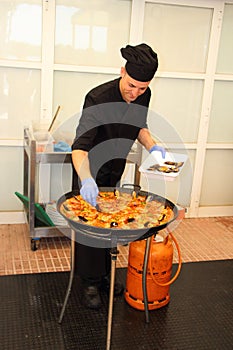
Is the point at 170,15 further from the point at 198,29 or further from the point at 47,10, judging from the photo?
the point at 47,10

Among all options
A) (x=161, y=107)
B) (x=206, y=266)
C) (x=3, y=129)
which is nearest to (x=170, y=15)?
(x=161, y=107)

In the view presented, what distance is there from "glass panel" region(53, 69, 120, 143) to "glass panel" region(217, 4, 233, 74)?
98 cm

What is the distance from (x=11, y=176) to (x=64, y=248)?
0.77 metres

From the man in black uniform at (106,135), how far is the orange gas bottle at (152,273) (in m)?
0.16

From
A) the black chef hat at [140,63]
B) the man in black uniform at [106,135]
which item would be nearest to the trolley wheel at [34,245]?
the man in black uniform at [106,135]

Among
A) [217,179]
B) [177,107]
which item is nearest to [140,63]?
[177,107]

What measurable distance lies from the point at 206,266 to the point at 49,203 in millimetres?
1277

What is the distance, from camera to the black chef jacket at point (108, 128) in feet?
7.40

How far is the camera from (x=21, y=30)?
10.6 ft

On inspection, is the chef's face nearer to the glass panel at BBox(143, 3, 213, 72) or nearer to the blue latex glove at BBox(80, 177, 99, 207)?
the blue latex glove at BBox(80, 177, 99, 207)

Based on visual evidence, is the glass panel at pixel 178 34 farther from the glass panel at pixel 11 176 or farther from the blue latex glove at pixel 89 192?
the blue latex glove at pixel 89 192

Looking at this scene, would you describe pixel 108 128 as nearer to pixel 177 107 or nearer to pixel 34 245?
pixel 34 245

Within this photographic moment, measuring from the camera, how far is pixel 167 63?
3.59 metres

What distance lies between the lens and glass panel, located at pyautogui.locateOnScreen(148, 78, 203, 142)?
3.66 metres
